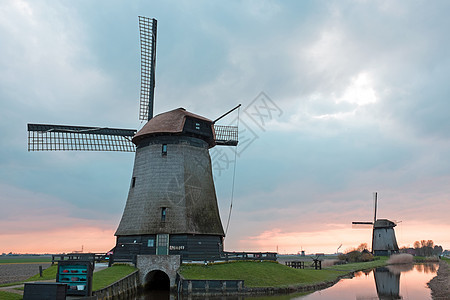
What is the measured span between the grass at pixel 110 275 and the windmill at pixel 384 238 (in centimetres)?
6450

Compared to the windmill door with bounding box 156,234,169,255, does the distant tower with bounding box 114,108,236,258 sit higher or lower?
higher

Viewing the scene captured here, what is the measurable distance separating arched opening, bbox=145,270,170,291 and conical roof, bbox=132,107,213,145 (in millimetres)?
11262

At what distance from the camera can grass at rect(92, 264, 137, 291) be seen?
2045cm

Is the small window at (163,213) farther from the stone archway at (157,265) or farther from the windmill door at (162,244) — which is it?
the stone archway at (157,265)

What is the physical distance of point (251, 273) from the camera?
85.4 ft

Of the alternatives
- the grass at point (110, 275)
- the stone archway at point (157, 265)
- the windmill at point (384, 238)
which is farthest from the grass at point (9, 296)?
the windmill at point (384, 238)

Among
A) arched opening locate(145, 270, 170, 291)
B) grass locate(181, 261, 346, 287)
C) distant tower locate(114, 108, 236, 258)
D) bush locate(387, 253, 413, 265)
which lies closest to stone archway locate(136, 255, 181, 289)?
arched opening locate(145, 270, 170, 291)

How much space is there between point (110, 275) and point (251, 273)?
377 inches

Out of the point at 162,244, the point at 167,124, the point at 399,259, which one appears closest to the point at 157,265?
the point at 162,244

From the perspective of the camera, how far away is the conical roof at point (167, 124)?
101 feet

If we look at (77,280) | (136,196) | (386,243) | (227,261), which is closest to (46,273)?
(136,196)

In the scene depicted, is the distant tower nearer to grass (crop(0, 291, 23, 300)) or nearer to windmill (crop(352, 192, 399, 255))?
grass (crop(0, 291, 23, 300))

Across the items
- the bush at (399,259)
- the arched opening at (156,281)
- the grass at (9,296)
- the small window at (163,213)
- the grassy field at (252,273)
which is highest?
the small window at (163,213)

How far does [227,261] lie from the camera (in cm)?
2797
